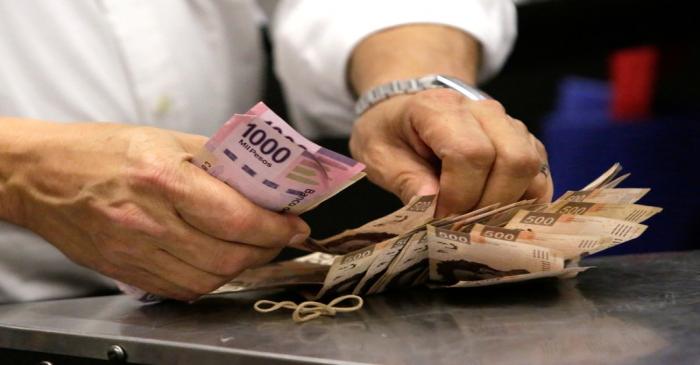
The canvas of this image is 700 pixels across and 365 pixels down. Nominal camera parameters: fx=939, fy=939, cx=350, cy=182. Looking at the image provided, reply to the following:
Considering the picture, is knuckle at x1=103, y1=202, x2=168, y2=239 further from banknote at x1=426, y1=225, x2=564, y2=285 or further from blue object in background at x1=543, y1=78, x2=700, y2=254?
blue object in background at x1=543, y1=78, x2=700, y2=254

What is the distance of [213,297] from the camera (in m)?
0.60

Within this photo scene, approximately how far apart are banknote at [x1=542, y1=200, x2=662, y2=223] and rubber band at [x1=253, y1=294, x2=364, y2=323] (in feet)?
0.41

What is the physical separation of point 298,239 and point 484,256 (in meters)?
0.11

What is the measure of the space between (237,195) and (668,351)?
24 cm

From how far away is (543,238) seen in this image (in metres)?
0.53

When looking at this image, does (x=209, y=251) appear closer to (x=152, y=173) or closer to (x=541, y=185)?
(x=152, y=173)

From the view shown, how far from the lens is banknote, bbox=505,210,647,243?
1.74ft

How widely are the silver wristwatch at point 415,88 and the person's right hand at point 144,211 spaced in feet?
0.61

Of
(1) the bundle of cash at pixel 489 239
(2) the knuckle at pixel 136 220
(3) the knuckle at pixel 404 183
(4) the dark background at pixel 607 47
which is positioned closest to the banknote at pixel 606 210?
(1) the bundle of cash at pixel 489 239

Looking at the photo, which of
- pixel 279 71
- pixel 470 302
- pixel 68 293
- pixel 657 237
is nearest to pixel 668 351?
pixel 470 302

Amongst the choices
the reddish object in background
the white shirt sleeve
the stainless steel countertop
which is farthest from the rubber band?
the reddish object in background

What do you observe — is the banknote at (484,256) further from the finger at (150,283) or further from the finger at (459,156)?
the finger at (150,283)

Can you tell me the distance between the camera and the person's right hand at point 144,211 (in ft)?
1.72

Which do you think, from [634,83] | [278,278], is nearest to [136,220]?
[278,278]
